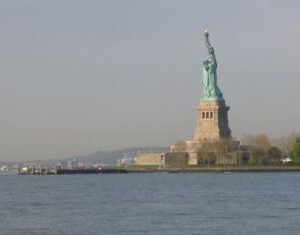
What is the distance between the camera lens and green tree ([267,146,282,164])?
124938 mm

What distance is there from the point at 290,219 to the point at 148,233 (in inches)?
277

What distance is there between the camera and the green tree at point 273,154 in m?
125

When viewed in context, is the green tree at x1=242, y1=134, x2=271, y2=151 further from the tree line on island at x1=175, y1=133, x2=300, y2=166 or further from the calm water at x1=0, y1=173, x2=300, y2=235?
the calm water at x1=0, y1=173, x2=300, y2=235

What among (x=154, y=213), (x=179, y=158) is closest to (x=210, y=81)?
(x=179, y=158)

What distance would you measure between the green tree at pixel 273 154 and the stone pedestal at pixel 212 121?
22.0ft

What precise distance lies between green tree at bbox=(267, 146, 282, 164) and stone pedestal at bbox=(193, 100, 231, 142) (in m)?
6.70

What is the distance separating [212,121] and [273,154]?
1041 cm

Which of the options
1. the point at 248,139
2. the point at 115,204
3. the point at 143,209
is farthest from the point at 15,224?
the point at 248,139

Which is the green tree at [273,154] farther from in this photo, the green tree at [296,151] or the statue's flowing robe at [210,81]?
the statue's flowing robe at [210,81]

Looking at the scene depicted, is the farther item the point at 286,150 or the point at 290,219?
the point at 286,150

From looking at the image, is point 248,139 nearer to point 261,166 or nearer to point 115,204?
point 261,166

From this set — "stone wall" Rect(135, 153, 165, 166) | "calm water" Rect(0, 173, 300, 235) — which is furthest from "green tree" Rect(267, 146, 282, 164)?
"calm water" Rect(0, 173, 300, 235)

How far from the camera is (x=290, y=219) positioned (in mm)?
41219

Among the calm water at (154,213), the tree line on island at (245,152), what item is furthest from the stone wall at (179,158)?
the calm water at (154,213)
